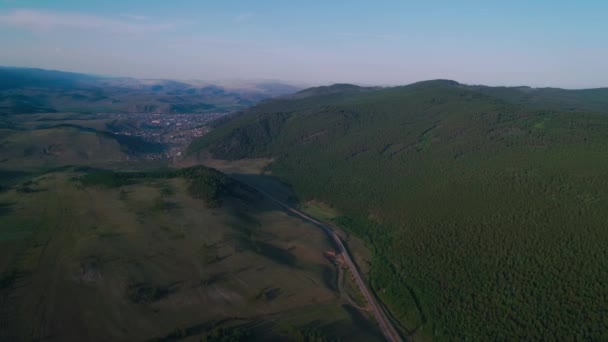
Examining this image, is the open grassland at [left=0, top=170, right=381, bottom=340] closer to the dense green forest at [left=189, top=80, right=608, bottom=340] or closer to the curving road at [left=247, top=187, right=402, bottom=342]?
the curving road at [left=247, top=187, right=402, bottom=342]

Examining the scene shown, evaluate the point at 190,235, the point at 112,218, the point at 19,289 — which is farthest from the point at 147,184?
the point at 19,289

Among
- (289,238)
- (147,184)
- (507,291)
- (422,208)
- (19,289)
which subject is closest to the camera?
(19,289)

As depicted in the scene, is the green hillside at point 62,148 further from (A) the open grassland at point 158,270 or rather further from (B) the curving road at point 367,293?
(B) the curving road at point 367,293

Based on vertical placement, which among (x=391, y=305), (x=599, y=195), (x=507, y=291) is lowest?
(x=391, y=305)

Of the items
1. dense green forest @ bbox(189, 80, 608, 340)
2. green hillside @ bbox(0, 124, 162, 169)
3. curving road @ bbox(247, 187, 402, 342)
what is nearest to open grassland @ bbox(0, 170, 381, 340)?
curving road @ bbox(247, 187, 402, 342)

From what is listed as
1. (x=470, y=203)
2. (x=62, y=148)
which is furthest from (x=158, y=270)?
(x=62, y=148)

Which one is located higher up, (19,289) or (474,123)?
(474,123)

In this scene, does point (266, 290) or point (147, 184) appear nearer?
point (266, 290)

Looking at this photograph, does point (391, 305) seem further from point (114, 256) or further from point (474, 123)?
point (474, 123)
